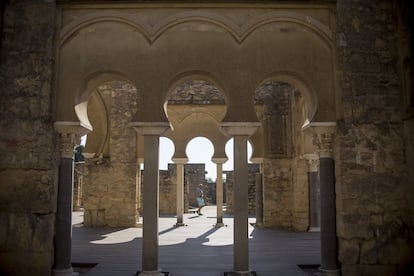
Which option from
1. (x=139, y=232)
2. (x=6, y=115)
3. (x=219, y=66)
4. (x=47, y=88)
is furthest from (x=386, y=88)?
(x=139, y=232)

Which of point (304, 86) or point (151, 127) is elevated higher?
point (304, 86)

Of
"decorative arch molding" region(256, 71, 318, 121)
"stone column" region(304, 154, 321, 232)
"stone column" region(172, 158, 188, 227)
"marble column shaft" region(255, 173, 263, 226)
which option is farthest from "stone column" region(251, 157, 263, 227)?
"decorative arch molding" region(256, 71, 318, 121)

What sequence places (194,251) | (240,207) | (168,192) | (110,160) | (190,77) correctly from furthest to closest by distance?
(168,192), (110,160), (194,251), (190,77), (240,207)

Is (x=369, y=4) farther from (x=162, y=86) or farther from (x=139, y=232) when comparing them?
(x=139, y=232)

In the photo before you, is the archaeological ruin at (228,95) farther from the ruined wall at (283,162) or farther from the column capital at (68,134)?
the ruined wall at (283,162)

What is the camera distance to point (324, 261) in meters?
6.76

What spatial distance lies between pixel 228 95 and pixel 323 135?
1.87 meters

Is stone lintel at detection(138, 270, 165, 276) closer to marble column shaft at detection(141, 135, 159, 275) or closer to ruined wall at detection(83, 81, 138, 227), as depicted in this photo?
marble column shaft at detection(141, 135, 159, 275)

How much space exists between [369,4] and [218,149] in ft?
32.1

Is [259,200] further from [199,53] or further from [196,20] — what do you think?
[196,20]

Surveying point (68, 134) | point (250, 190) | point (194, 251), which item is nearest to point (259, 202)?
point (250, 190)

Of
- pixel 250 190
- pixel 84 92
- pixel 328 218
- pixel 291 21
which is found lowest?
pixel 328 218

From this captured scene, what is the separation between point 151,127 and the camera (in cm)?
697

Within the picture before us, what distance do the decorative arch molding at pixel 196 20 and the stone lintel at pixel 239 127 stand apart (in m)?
1.55
